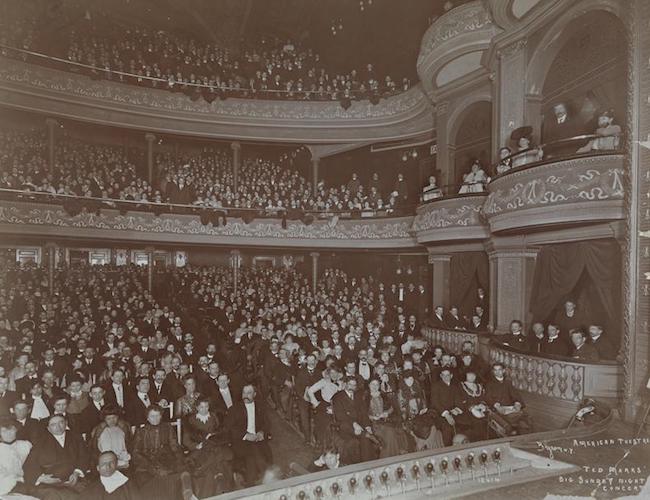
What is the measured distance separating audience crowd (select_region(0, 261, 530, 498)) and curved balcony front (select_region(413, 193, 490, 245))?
241 cm

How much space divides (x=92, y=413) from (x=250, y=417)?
69.7 inches

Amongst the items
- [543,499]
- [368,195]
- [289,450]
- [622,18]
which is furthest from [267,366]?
[368,195]

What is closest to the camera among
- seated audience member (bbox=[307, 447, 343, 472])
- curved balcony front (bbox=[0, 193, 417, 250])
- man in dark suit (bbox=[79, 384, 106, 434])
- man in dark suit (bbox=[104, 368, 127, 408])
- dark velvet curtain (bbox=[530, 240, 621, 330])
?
seated audience member (bbox=[307, 447, 343, 472])

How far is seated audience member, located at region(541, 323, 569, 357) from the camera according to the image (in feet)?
24.3

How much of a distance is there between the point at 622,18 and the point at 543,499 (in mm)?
6366

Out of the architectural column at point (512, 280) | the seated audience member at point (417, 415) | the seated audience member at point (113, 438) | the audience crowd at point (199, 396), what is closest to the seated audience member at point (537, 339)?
the audience crowd at point (199, 396)

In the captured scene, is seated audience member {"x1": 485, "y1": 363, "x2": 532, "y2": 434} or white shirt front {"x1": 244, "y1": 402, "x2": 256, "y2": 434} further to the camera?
seated audience member {"x1": 485, "y1": 363, "x2": 532, "y2": 434}

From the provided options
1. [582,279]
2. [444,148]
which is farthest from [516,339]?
[444,148]

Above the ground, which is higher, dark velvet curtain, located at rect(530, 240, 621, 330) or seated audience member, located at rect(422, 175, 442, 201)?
seated audience member, located at rect(422, 175, 442, 201)

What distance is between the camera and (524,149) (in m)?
8.16

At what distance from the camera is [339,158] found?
17.9 meters

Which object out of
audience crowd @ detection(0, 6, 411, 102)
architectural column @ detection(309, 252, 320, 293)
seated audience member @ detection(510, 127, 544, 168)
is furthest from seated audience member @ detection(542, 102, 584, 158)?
architectural column @ detection(309, 252, 320, 293)

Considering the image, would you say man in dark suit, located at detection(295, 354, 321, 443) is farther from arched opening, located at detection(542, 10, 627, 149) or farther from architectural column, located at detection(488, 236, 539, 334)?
arched opening, located at detection(542, 10, 627, 149)

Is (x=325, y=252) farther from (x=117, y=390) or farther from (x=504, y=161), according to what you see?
(x=117, y=390)
